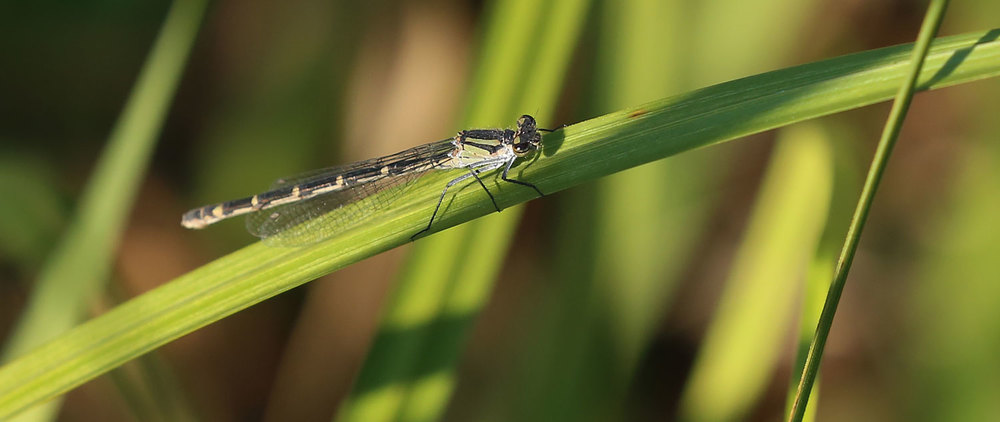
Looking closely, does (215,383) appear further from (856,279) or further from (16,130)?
(856,279)

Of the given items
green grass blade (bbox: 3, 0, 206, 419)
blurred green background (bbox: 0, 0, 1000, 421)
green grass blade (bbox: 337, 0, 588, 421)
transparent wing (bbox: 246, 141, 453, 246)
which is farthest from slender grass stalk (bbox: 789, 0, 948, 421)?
green grass blade (bbox: 3, 0, 206, 419)

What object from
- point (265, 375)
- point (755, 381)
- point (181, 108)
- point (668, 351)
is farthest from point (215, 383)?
point (755, 381)

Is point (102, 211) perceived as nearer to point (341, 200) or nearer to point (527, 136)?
point (341, 200)

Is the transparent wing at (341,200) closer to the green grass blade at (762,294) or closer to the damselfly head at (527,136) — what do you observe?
the damselfly head at (527,136)

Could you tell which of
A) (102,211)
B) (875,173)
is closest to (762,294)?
(875,173)

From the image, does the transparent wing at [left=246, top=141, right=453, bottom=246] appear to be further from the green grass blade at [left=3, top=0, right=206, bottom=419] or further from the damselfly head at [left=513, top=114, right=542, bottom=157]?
the green grass blade at [left=3, top=0, right=206, bottom=419]

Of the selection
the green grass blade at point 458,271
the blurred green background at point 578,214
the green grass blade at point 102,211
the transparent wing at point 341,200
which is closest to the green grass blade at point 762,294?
the blurred green background at point 578,214
